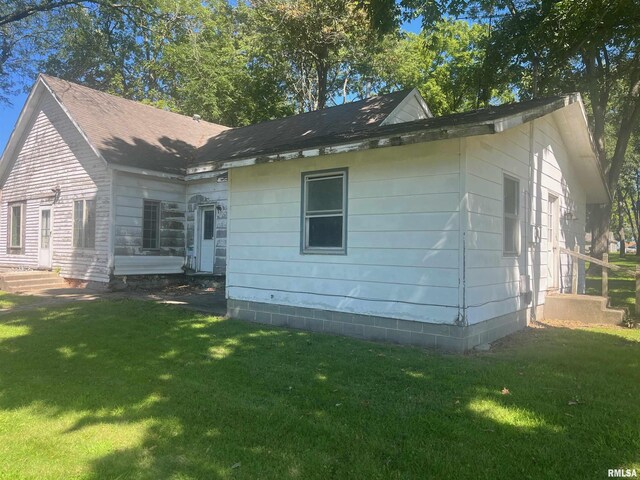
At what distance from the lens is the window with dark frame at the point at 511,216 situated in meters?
7.57

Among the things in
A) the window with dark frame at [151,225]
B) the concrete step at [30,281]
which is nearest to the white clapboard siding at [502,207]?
the window with dark frame at [151,225]

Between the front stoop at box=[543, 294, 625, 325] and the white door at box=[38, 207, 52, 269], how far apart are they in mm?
15097

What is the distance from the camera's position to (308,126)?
45.2 ft

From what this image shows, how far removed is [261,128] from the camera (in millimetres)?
15914

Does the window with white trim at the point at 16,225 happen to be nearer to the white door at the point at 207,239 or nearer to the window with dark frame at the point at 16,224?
the window with dark frame at the point at 16,224

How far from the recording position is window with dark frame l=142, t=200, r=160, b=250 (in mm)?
13946

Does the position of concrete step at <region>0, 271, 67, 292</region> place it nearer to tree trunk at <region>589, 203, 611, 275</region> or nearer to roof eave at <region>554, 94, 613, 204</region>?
roof eave at <region>554, 94, 613, 204</region>

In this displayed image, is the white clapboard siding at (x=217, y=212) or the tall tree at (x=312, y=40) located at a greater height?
the tall tree at (x=312, y=40)

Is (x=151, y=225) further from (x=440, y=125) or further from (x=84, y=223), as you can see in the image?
(x=440, y=125)

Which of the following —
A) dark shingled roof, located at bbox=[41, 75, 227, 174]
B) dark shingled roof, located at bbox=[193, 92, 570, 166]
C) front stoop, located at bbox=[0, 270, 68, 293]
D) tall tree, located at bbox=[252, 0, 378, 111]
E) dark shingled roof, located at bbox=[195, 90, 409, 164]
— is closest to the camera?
dark shingled roof, located at bbox=[193, 92, 570, 166]

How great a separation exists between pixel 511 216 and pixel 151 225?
35.1 feet

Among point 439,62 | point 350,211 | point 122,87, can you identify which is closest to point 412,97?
point 350,211

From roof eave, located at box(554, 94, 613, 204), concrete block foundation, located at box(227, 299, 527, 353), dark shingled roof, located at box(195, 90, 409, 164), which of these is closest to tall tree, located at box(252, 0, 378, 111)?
dark shingled roof, located at box(195, 90, 409, 164)

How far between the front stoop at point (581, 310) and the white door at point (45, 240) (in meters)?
15.1
